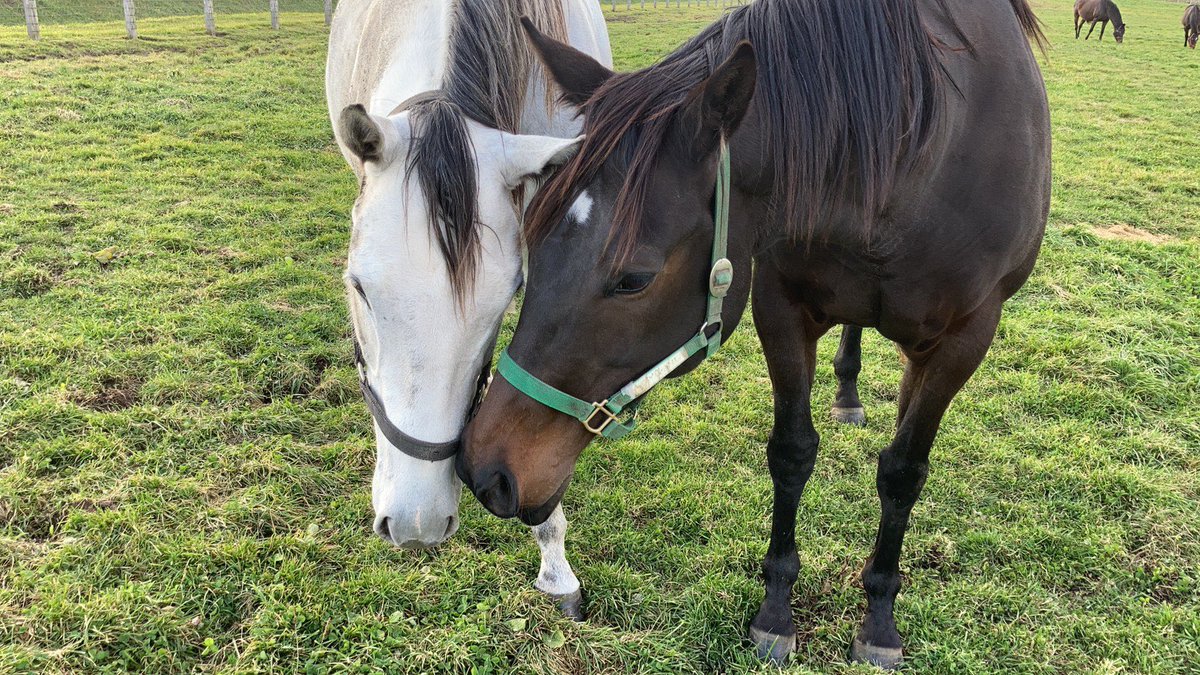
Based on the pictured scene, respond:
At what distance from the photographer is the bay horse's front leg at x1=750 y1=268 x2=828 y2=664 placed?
7.77ft

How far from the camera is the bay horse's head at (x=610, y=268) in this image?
1.54 m

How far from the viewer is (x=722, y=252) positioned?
5.41 feet

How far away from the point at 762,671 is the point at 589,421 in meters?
1.26

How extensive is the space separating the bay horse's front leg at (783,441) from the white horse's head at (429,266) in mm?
1022

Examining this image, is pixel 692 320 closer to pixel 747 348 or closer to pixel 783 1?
pixel 783 1

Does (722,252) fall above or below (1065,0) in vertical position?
below

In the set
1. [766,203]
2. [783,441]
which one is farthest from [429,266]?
[783,441]

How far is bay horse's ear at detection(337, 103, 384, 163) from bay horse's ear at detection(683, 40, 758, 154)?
0.72m

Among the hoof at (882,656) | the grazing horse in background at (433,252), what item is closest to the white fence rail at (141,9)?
the grazing horse in background at (433,252)

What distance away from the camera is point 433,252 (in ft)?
5.31

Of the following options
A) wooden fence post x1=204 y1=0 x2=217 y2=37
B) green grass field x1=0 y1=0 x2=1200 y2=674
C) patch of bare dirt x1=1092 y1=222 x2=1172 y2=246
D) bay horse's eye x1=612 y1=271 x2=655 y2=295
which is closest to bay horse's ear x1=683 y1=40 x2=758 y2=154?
bay horse's eye x1=612 y1=271 x2=655 y2=295

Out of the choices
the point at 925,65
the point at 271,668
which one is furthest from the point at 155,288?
the point at 925,65

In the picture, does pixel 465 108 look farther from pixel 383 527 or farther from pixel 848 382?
pixel 848 382

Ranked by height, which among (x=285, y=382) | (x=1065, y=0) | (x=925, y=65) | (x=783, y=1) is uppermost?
(x=1065, y=0)
